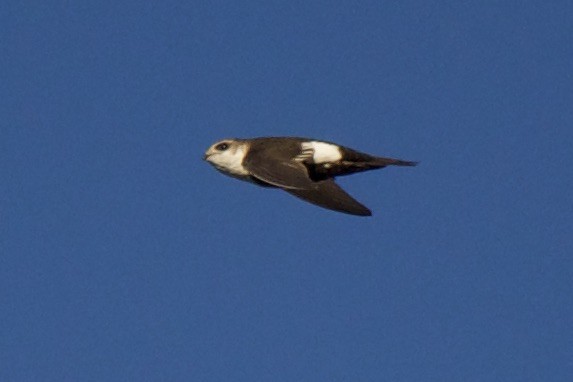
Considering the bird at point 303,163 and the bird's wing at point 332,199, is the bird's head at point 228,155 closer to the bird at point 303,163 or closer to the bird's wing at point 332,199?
the bird at point 303,163

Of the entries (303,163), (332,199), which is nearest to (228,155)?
(303,163)

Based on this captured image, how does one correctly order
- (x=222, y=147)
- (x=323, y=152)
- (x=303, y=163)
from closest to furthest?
(x=303, y=163) < (x=323, y=152) < (x=222, y=147)

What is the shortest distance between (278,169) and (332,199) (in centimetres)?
91

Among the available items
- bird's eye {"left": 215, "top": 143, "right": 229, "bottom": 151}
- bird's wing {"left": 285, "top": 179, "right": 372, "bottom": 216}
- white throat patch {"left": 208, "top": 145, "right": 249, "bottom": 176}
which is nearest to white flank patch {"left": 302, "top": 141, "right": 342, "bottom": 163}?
bird's wing {"left": 285, "top": 179, "right": 372, "bottom": 216}

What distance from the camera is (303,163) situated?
14.8 metres

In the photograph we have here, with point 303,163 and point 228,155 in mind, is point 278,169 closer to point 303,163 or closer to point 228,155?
point 303,163

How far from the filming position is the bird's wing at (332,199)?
46.4 feet

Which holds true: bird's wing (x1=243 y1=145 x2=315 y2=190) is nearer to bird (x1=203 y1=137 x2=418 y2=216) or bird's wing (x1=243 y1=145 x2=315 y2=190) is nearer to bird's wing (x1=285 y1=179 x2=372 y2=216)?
bird (x1=203 y1=137 x2=418 y2=216)

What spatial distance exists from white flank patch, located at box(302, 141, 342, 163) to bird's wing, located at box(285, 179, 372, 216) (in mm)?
399

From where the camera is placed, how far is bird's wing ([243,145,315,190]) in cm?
1353

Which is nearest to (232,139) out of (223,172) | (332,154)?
(223,172)

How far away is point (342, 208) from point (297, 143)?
1.26 metres

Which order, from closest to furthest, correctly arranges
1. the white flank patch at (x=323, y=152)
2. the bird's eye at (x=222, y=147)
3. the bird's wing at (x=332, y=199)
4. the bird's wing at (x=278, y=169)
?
the bird's wing at (x=278, y=169) < the bird's wing at (x=332, y=199) < the white flank patch at (x=323, y=152) < the bird's eye at (x=222, y=147)

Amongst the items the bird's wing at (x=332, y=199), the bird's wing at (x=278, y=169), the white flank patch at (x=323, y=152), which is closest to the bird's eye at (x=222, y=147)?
the bird's wing at (x=278, y=169)
